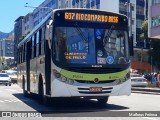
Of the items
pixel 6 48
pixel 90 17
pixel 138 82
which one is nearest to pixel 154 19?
pixel 138 82

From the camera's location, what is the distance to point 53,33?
45.9ft

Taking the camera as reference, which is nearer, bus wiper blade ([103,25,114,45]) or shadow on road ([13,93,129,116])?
shadow on road ([13,93,129,116])

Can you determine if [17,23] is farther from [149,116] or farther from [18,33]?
[149,116]

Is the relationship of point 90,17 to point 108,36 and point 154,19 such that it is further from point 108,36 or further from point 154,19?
point 154,19

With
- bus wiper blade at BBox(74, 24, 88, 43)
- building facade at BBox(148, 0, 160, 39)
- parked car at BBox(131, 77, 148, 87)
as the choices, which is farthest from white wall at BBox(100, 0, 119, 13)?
bus wiper blade at BBox(74, 24, 88, 43)

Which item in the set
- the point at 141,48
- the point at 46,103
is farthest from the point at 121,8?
the point at 46,103

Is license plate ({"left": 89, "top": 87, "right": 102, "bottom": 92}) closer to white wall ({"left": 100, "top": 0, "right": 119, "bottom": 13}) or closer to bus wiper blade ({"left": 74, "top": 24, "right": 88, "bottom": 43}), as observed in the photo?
bus wiper blade ({"left": 74, "top": 24, "right": 88, "bottom": 43})

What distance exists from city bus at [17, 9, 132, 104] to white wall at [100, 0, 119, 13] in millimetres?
65501

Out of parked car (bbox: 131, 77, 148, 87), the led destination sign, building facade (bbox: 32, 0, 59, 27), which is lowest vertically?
parked car (bbox: 131, 77, 148, 87)

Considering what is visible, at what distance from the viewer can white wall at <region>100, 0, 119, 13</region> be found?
3142 inches

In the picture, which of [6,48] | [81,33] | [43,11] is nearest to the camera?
[81,33]

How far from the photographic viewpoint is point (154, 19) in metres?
51.5

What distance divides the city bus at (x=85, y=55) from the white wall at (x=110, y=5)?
215 feet

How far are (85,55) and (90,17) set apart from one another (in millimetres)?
1446
